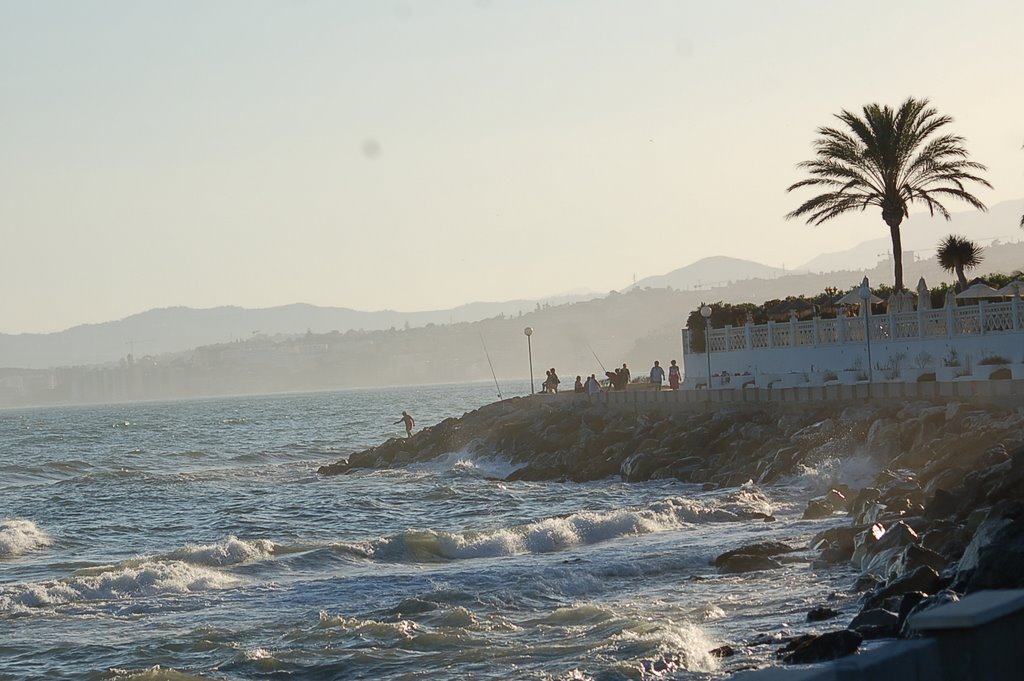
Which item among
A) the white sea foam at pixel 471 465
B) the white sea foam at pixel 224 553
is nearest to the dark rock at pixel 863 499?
the white sea foam at pixel 224 553

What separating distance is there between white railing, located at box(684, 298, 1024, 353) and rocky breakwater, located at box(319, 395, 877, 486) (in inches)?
95.9

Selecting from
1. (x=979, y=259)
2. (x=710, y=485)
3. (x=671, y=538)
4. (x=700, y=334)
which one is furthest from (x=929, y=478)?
(x=979, y=259)

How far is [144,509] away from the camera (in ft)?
115

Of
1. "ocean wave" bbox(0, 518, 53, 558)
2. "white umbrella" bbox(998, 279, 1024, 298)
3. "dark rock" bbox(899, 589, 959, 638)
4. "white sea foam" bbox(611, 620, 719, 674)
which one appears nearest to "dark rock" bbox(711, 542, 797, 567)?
"white sea foam" bbox(611, 620, 719, 674)

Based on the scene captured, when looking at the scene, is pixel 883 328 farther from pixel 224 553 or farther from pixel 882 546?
pixel 224 553

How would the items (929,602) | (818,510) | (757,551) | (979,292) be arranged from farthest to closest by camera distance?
(979,292)
(818,510)
(757,551)
(929,602)

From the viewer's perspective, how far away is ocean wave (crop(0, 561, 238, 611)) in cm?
1808

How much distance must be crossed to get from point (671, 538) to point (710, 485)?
7.95 metres

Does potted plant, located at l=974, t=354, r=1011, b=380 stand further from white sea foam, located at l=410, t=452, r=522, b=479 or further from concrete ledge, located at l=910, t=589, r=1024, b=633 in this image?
concrete ledge, located at l=910, t=589, r=1024, b=633

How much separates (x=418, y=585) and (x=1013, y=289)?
18.3m

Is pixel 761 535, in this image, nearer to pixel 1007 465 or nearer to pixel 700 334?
pixel 1007 465

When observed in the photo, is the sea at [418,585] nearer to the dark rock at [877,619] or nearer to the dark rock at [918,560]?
the dark rock at [918,560]

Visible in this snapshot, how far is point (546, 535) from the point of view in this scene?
73.0ft

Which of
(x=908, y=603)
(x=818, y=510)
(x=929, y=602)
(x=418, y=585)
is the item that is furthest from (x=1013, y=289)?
(x=929, y=602)
